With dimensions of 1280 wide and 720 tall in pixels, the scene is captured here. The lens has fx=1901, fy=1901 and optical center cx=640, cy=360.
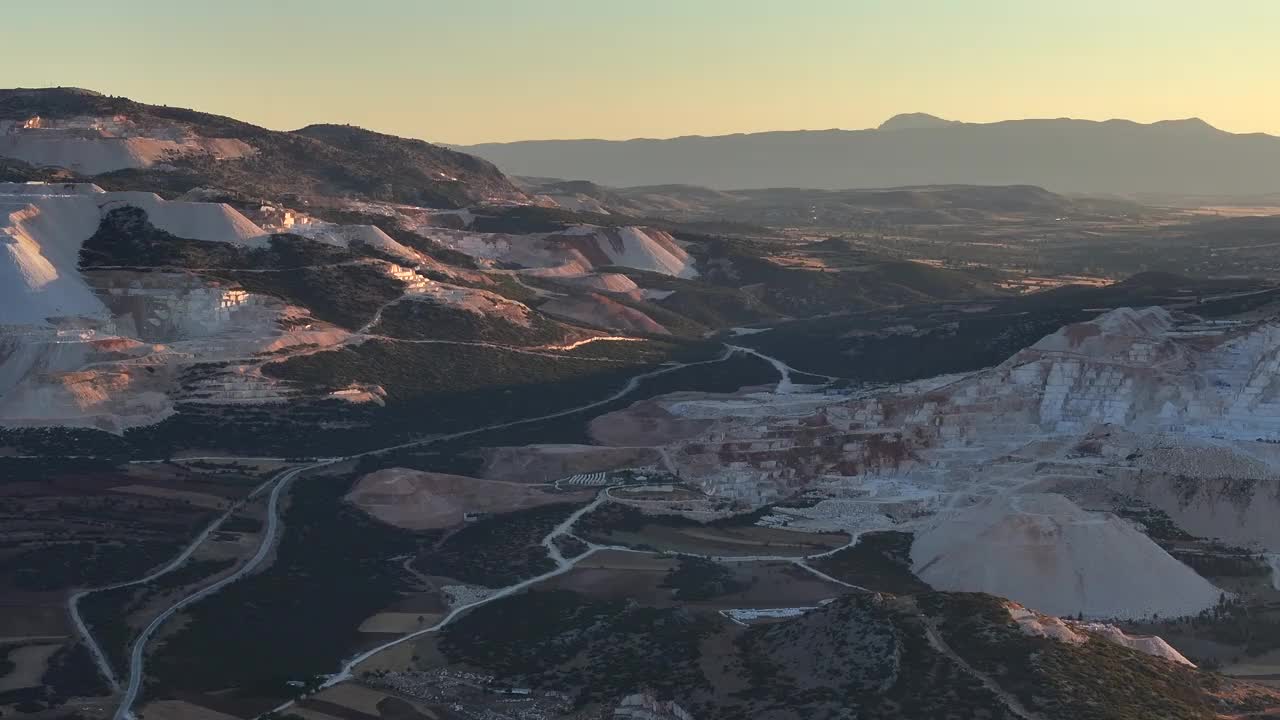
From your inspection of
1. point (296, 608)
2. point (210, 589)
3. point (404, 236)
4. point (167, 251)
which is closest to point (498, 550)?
point (296, 608)

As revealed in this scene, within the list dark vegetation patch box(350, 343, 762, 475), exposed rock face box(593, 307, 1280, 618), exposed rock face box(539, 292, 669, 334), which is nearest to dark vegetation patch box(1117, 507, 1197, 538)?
exposed rock face box(593, 307, 1280, 618)

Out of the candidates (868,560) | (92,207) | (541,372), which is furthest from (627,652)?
(92,207)

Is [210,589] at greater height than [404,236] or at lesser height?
lesser

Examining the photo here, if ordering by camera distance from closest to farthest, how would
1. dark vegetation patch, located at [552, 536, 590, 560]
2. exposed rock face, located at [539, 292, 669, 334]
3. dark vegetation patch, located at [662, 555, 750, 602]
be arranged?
dark vegetation patch, located at [662, 555, 750, 602]
dark vegetation patch, located at [552, 536, 590, 560]
exposed rock face, located at [539, 292, 669, 334]

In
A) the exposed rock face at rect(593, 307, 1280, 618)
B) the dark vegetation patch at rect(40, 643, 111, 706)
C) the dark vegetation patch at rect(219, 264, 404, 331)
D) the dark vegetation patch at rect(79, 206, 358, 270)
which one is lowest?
the dark vegetation patch at rect(40, 643, 111, 706)

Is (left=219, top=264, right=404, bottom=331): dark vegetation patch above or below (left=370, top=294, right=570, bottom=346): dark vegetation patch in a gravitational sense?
above

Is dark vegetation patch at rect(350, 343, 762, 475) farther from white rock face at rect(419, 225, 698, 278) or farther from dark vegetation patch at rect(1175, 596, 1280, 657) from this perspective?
dark vegetation patch at rect(1175, 596, 1280, 657)

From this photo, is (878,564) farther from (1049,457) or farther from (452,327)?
(452,327)
